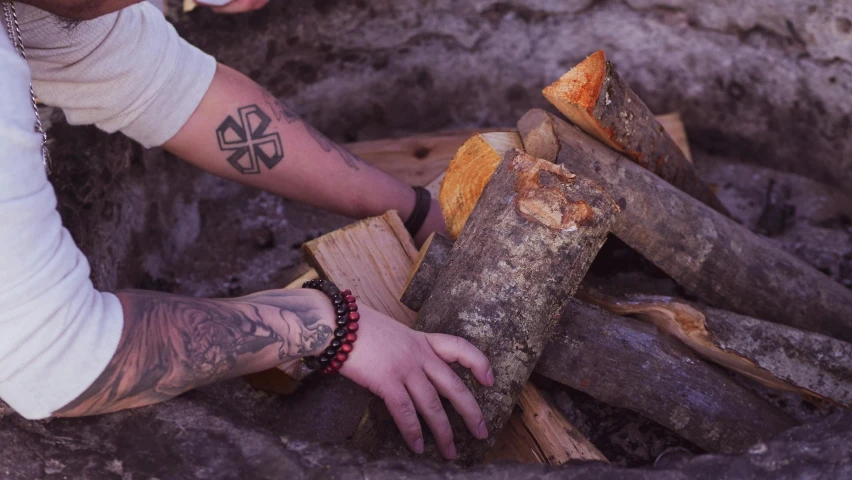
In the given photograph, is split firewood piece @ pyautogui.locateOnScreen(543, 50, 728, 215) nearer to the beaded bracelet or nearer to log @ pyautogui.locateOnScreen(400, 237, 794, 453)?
log @ pyautogui.locateOnScreen(400, 237, 794, 453)

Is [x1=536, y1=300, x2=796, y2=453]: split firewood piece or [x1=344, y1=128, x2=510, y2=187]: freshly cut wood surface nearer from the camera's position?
[x1=536, y1=300, x2=796, y2=453]: split firewood piece

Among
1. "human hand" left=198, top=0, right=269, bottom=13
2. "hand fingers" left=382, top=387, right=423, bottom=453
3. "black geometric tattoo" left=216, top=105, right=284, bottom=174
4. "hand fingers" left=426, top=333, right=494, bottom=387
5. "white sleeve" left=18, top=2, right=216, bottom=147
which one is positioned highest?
"human hand" left=198, top=0, right=269, bottom=13

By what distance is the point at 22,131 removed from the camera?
3.81 feet

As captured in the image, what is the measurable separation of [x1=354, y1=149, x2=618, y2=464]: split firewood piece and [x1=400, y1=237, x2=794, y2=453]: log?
0.59 feet

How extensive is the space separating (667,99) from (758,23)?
493 mm

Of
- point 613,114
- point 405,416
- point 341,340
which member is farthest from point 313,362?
point 613,114

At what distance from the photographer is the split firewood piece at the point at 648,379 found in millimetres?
1807

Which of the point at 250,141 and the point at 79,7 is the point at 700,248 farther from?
the point at 79,7

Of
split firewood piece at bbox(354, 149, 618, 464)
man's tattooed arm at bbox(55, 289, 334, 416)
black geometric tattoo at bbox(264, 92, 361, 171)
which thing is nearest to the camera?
man's tattooed arm at bbox(55, 289, 334, 416)

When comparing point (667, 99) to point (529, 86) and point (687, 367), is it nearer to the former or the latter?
point (529, 86)

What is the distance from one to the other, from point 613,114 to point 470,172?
0.44 metres

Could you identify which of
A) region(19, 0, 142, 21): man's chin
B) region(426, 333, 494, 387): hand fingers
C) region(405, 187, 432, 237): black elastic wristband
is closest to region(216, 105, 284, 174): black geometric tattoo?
region(405, 187, 432, 237): black elastic wristband

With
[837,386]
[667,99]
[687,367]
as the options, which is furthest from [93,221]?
[667,99]

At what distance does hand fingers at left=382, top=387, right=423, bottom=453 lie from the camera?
152cm
